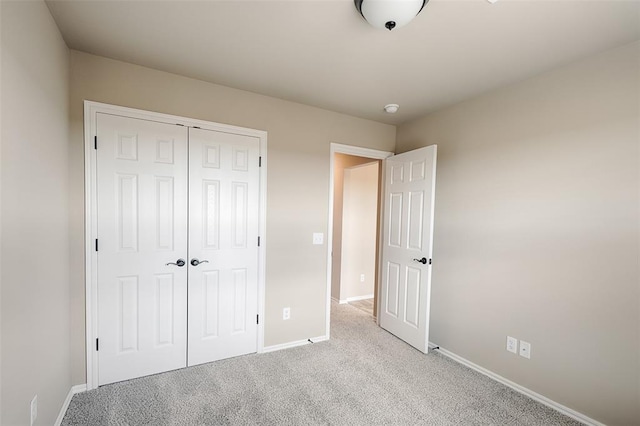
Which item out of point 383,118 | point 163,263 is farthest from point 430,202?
point 163,263

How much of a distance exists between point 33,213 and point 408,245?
2883 millimetres

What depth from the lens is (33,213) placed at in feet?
4.62

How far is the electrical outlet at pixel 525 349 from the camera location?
7.17 feet

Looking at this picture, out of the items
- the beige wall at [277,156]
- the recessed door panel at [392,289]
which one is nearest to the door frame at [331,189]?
the beige wall at [277,156]

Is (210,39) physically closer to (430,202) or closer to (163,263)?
(163,263)

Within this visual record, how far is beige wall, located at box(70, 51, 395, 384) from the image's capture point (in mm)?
2039

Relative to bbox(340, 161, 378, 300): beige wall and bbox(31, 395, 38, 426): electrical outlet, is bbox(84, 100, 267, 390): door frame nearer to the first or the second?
bbox(31, 395, 38, 426): electrical outlet

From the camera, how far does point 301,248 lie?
9.59 ft

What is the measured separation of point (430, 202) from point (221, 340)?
7.73 feet

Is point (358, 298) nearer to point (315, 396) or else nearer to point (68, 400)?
point (315, 396)

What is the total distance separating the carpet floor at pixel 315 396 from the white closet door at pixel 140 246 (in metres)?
0.24

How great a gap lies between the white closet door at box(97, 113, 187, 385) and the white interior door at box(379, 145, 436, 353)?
215 centimetres

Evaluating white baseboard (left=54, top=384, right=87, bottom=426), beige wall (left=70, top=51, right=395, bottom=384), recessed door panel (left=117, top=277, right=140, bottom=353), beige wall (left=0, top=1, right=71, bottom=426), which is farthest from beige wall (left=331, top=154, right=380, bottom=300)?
beige wall (left=0, top=1, right=71, bottom=426)

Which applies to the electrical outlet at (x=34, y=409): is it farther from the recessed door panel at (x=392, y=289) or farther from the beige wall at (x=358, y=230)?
the beige wall at (x=358, y=230)
